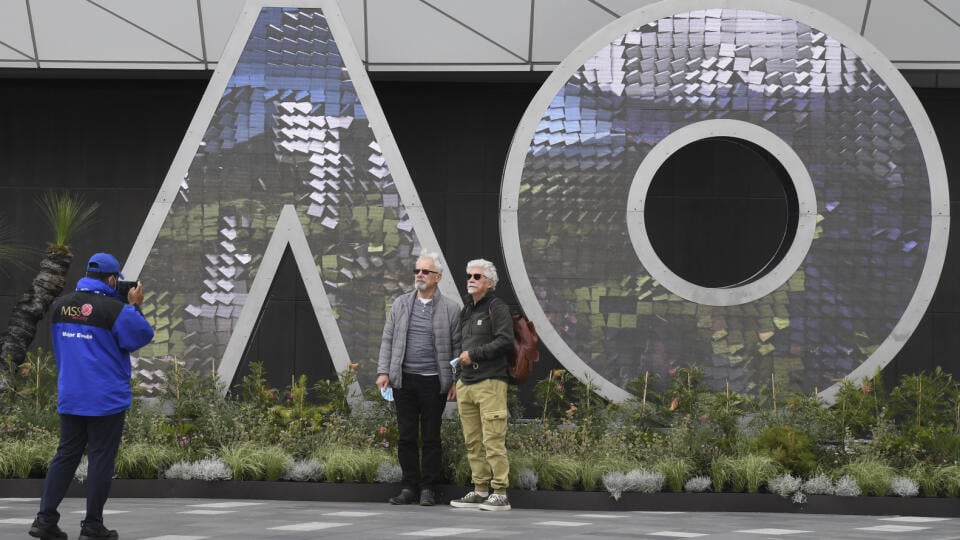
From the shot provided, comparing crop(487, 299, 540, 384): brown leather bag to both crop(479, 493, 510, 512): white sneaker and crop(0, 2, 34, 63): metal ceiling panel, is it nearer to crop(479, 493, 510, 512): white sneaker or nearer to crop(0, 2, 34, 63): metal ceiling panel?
crop(479, 493, 510, 512): white sneaker

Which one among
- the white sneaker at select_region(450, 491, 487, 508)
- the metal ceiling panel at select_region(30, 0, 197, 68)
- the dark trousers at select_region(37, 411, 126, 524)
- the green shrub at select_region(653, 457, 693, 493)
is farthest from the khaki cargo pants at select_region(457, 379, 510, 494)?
the metal ceiling panel at select_region(30, 0, 197, 68)

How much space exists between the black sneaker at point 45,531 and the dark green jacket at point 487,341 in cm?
327

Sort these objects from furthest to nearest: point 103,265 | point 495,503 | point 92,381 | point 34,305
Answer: point 34,305 < point 495,503 < point 103,265 < point 92,381

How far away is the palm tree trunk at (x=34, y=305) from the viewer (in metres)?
14.7

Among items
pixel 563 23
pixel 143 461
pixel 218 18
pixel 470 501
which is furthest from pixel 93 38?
pixel 470 501

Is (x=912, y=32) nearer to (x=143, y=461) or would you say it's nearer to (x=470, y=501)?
(x=470, y=501)

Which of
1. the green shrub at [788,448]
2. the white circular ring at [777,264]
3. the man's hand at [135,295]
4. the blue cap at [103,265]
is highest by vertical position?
the white circular ring at [777,264]

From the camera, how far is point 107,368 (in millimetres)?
7426

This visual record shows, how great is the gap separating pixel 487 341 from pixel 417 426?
2.81 ft

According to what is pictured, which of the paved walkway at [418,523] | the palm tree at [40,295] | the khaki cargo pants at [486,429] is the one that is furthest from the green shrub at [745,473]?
the palm tree at [40,295]

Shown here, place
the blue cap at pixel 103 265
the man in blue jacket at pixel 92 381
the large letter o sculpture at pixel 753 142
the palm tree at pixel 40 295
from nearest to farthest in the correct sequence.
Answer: the man in blue jacket at pixel 92 381
the blue cap at pixel 103 265
the large letter o sculpture at pixel 753 142
the palm tree at pixel 40 295

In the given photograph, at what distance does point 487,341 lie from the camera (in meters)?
9.52

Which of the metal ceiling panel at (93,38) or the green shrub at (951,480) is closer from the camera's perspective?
the green shrub at (951,480)

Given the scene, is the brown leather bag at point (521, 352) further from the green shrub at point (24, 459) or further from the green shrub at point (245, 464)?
the green shrub at point (24, 459)
